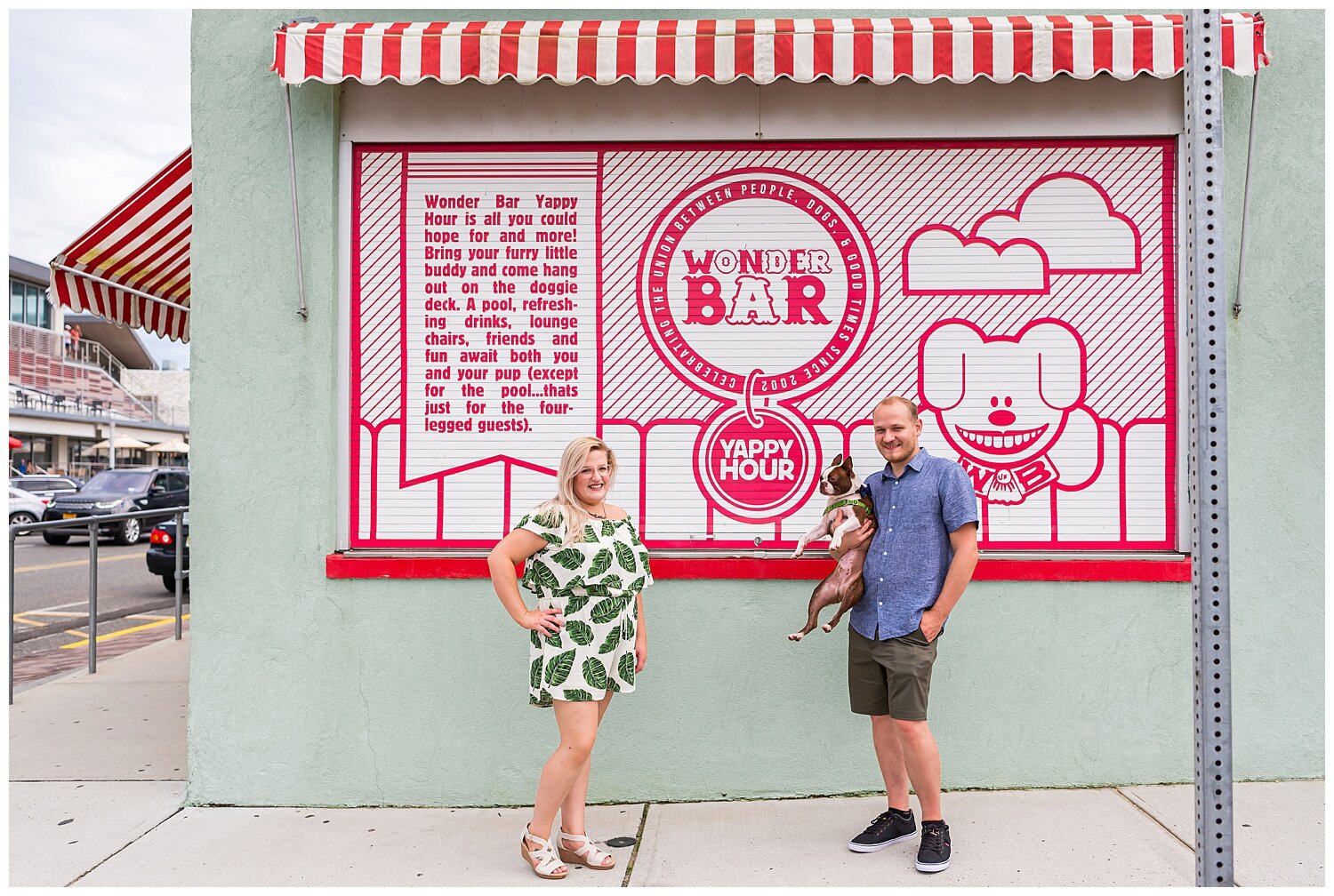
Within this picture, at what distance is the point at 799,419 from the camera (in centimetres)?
470

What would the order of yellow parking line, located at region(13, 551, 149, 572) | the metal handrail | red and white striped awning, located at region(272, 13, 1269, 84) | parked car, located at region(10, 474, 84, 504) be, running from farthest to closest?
parked car, located at region(10, 474, 84, 504) < yellow parking line, located at region(13, 551, 149, 572) < the metal handrail < red and white striped awning, located at region(272, 13, 1269, 84)

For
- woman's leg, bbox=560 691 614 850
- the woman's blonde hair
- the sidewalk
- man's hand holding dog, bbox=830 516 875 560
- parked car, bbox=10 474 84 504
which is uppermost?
the woman's blonde hair

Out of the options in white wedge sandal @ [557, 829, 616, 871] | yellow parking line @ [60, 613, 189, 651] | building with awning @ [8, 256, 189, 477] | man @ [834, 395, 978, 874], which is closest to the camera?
man @ [834, 395, 978, 874]

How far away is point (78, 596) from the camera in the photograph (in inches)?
496

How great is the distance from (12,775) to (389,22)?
439cm

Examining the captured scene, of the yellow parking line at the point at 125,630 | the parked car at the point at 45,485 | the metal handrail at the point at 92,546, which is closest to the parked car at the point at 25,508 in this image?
the parked car at the point at 45,485

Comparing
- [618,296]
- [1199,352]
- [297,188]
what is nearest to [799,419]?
[618,296]

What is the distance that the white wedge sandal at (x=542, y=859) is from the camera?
367 centimetres

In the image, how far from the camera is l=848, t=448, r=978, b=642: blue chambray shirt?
3.67m

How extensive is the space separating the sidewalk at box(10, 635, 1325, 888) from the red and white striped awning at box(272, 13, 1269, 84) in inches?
130

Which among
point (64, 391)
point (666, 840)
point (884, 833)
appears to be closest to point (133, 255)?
point (666, 840)

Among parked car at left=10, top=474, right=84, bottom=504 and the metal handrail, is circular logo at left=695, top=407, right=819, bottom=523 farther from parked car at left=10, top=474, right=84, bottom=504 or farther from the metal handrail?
parked car at left=10, top=474, right=84, bottom=504

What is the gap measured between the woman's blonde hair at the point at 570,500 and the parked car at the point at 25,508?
24060 mm

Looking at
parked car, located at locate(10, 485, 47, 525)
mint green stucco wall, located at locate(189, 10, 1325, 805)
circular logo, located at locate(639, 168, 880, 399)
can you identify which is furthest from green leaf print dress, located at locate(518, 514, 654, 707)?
parked car, located at locate(10, 485, 47, 525)
